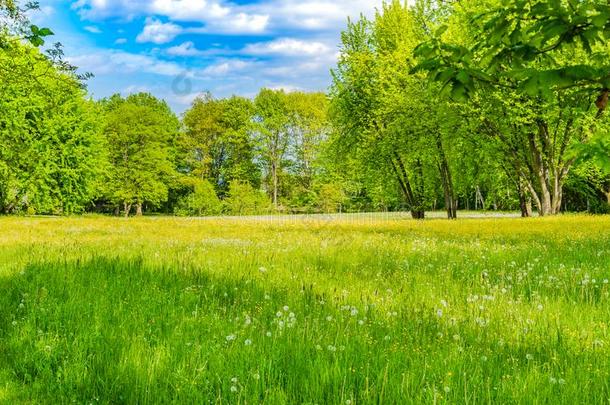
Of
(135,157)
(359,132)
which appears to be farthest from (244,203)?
(359,132)

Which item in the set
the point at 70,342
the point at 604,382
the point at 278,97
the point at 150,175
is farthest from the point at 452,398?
the point at 278,97

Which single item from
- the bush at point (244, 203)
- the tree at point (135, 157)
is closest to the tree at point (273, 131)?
the bush at point (244, 203)

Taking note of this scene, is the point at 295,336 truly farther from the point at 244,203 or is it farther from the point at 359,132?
the point at 244,203

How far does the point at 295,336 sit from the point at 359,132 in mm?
36980

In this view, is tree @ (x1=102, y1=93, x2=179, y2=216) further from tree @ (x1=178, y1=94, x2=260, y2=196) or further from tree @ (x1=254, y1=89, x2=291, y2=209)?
tree @ (x1=254, y1=89, x2=291, y2=209)

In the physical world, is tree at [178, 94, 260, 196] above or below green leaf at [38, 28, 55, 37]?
above

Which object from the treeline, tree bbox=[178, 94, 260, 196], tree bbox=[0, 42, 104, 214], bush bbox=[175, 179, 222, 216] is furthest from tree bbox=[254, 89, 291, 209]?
tree bbox=[0, 42, 104, 214]

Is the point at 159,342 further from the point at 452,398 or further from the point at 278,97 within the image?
the point at 278,97

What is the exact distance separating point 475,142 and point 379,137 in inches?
328

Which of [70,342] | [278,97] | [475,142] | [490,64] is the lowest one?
[70,342]

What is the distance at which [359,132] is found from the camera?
40188 millimetres

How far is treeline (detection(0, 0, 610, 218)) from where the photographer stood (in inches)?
194

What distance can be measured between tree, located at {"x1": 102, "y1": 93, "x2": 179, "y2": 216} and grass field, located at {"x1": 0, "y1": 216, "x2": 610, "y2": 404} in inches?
2270

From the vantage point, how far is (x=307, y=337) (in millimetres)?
4250
